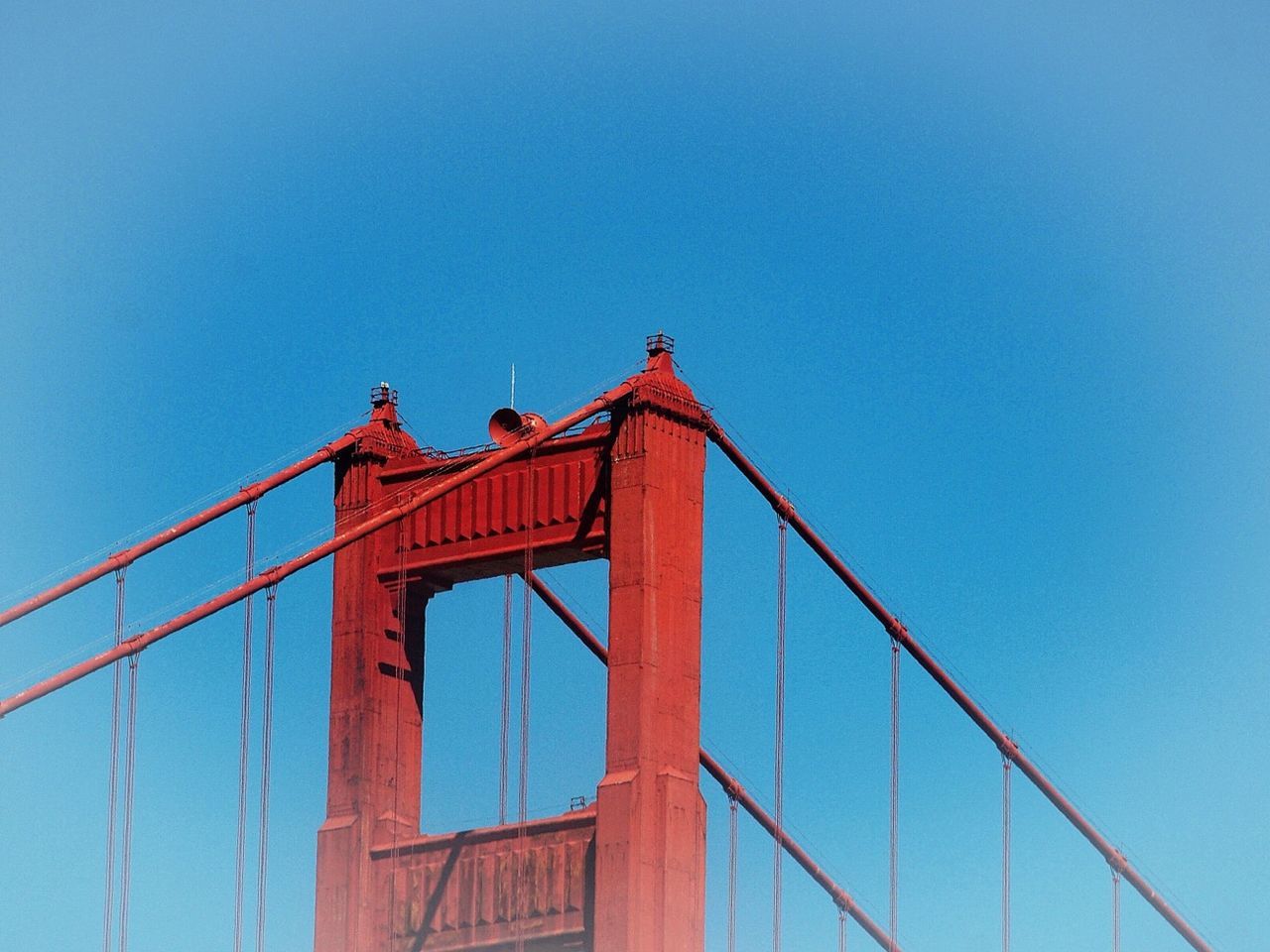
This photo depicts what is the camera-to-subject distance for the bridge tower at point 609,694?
76625mm

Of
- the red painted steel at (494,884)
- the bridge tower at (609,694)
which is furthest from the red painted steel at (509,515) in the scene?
the red painted steel at (494,884)

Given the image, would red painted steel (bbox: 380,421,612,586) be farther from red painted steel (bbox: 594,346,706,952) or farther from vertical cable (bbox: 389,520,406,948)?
red painted steel (bbox: 594,346,706,952)

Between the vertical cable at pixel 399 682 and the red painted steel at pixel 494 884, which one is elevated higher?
the vertical cable at pixel 399 682

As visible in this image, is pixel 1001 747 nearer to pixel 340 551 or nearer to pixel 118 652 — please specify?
pixel 340 551

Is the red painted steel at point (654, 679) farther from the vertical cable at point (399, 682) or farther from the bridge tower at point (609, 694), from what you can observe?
the vertical cable at point (399, 682)

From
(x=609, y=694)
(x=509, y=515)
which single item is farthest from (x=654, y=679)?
(x=509, y=515)

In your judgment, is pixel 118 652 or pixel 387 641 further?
pixel 387 641

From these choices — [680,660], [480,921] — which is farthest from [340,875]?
[680,660]

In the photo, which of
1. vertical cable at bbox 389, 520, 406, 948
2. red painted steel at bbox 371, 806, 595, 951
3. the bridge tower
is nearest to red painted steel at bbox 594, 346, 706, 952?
the bridge tower

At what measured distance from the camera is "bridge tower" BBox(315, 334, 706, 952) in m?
76.6

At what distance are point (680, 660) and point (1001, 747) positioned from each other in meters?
14.4

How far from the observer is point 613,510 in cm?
7875

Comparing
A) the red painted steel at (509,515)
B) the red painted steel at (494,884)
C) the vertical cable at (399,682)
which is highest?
the red painted steel at (509,515)

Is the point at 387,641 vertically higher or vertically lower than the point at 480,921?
higher
